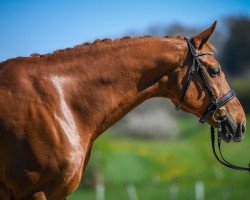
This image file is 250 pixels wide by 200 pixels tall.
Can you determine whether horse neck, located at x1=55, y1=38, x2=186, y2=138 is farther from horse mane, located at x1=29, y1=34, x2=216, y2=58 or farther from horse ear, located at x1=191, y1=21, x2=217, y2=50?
horse ear, located at x1=191, y1=21, x2=217, y2=50

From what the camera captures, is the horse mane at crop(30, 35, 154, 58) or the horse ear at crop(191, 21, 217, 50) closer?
the horse mane at crop(30, 35, 154, 58)

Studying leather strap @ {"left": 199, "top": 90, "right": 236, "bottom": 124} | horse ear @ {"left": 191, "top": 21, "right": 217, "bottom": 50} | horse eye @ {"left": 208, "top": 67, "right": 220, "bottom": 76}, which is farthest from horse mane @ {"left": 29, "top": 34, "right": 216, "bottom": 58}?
leather strap @ {"left": 199, "top": 90, "right": 236, "bottom": 124}

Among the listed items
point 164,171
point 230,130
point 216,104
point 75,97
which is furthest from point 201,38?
point 164,171

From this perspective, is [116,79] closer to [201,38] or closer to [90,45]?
[90,45]

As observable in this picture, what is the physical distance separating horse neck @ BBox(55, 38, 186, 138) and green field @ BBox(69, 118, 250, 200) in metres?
15.5

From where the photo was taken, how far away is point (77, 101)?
16.2ft

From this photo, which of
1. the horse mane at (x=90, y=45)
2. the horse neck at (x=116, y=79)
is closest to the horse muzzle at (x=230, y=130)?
the horse neck at (x=116, y=79)

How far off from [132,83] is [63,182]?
3.81 feet

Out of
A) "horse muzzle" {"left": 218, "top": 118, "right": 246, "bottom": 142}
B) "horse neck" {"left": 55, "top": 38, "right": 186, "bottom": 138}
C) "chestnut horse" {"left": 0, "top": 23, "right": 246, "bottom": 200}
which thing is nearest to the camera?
"chestnut horse" {"left": 0, "top": 23, "right": 246, "bottom": 200}

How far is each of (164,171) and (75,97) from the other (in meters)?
25.7

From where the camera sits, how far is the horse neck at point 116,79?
500 cm

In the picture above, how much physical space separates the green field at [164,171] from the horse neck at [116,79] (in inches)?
611

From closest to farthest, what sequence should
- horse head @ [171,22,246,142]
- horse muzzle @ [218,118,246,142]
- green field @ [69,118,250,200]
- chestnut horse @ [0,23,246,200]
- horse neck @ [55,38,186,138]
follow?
chestnut horse @ [0,23,246,200]
horse neck @ [55,38,186,138]
horse head @ [171,22,246,142]
horse muzzle @ [218,118,246,142]
green field @ [69,118,250,200]

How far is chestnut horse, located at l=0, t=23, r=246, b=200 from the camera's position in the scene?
4.57 meters
